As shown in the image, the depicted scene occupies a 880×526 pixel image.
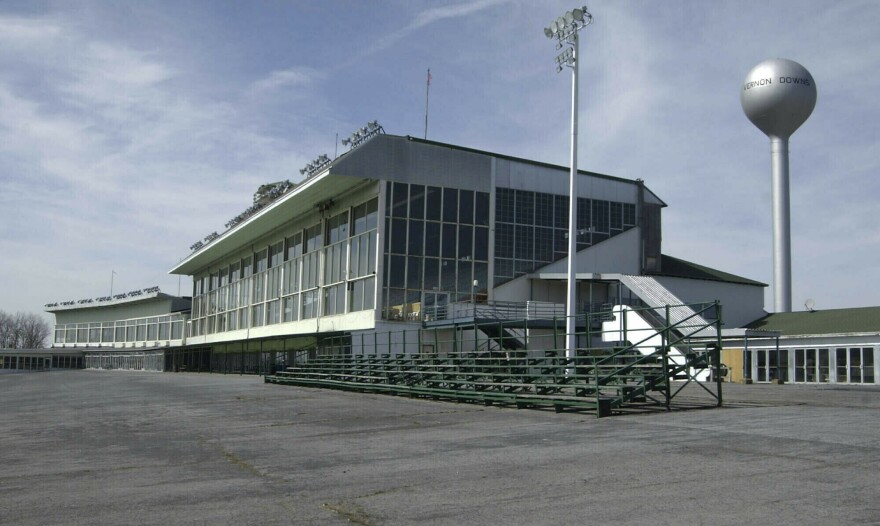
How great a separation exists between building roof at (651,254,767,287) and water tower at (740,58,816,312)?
161 inches

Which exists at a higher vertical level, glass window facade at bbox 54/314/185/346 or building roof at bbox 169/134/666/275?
building roof at bbox 169/134/666/275

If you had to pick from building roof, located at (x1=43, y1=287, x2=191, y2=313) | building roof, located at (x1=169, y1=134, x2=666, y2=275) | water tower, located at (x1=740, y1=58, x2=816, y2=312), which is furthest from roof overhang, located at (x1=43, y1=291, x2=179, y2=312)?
water tower, located at (x1=740, y1=58, x2=816, y2=312)

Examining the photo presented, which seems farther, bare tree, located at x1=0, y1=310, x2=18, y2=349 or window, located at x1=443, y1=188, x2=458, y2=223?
bare tree, located at x1=0, y1=310, x2=18, y2=349

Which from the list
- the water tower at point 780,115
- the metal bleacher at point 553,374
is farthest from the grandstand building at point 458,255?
the metal bleacher at point 553,374

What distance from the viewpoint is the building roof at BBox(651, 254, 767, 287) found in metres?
47.8

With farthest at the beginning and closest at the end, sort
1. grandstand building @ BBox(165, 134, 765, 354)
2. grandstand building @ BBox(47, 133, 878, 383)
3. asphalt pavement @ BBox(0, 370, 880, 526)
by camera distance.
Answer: grandstand building @ BBox(165, 134, 765, 354) → grandstand building @ BBox(47, 133, 878, 383) → asphalt pavement @ BBox(0, 370, 880, 526)

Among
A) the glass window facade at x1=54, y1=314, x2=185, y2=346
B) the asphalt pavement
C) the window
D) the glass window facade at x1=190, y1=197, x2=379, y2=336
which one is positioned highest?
the window

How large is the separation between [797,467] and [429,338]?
33.5 meters

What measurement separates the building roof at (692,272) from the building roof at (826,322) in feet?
11.9

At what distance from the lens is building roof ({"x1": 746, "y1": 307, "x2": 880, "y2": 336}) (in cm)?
3509

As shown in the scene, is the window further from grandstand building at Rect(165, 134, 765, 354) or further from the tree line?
the tree line

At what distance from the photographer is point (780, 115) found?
2016 inches

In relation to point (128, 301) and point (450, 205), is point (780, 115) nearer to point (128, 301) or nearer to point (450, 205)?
point (450, 205)

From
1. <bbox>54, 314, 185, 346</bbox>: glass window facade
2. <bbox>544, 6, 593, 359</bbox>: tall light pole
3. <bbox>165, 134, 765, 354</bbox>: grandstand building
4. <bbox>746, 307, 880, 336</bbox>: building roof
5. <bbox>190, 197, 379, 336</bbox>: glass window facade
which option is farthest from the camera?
<bbox>54, 314, 185, 346</bbox>: glass window facade
